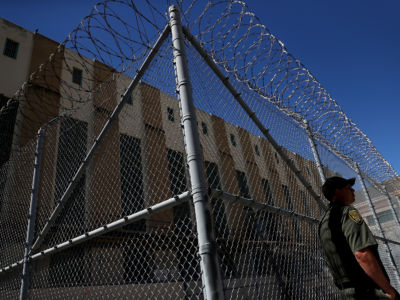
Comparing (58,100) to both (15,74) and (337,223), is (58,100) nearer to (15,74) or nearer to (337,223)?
(15,74)

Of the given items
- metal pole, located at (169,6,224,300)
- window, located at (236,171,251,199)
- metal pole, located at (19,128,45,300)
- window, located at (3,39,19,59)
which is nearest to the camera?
metal pole, located at (169,6,224,300)

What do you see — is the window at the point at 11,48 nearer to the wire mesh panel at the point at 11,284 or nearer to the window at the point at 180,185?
the window at the point at 180,185

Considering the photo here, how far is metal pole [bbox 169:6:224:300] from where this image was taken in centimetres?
163

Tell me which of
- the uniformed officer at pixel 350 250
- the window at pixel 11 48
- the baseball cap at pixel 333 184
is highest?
the window at pixel 11 48

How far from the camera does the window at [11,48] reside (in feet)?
39.3

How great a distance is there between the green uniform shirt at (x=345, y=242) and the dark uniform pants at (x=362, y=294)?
43mm

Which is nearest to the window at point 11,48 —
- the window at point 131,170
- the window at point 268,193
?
the window at point 131,170

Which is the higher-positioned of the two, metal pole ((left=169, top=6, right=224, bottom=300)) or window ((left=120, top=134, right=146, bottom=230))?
window ((left=120, top=134, right=146, bottom=230))

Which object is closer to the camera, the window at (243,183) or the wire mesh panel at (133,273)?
the wire mesh panel at (133,273)

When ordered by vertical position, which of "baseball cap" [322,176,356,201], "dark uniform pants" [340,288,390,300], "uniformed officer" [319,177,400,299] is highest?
"baseball cap" [322,176,356,201]

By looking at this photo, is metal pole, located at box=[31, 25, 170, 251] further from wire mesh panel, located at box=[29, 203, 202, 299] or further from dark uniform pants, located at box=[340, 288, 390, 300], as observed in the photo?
dark uniform pants, located at box=[340, 288, 390, 300]

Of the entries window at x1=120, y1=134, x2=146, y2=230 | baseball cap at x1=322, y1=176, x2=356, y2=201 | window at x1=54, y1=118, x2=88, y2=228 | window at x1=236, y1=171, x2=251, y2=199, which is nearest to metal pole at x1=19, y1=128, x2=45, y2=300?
window at x1=54, y1=118, x2=88, y2=228

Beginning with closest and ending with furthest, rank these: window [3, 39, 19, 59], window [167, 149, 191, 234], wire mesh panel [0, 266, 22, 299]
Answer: window [167, 149, 191, 234]
wire mesh panel [0, 266, 22, 299]
window [3, 39, 19, 59]

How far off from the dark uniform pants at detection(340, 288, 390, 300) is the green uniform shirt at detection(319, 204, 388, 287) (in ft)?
0.14
